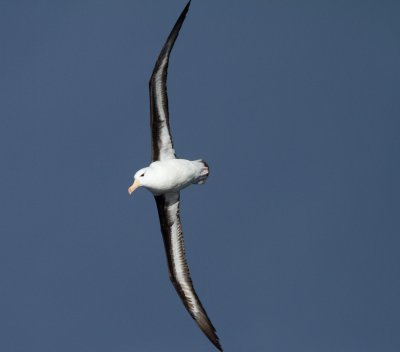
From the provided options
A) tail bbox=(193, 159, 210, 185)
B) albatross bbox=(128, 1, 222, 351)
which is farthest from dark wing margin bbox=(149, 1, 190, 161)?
tail bbox=(193, 159, 210, 185)

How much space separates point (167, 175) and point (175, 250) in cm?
244

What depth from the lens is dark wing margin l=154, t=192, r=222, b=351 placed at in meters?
26.2

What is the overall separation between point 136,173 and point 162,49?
3.11 metres

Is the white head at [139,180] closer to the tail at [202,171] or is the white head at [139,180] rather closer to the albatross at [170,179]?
the albatross at [170,179]

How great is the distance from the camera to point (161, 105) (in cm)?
2484

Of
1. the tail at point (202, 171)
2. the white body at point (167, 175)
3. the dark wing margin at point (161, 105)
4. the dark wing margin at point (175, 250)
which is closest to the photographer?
the dark wing margin at point (161, 105)

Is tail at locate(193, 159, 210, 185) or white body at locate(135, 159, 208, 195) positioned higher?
tail at locate(193, 159, 210, 185)

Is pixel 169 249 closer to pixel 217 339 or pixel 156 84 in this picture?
pixel 217 339

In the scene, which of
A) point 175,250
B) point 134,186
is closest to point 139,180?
point 134,186

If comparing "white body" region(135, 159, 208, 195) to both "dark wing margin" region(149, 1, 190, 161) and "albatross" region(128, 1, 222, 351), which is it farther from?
"dark wing margin" region(149, 1, 190, 161)

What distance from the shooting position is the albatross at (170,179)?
974 inches

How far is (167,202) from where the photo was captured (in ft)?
86.1

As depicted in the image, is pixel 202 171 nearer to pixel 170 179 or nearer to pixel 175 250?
pixel 170 179

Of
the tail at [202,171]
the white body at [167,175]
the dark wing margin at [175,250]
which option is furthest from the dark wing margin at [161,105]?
the dark wing margin at [175,250]
